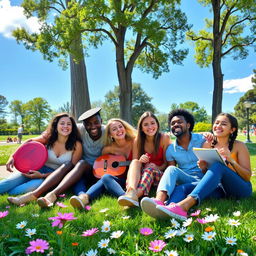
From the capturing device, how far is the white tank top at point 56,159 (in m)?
3.87

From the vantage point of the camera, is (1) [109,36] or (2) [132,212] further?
(1) [109,36]

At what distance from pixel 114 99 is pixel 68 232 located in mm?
47462

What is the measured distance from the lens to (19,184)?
3.82 meters

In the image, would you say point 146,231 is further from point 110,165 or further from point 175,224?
point 110,165

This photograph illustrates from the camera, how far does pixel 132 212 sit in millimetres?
2658

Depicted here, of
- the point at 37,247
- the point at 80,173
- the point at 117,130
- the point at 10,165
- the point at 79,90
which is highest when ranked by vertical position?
the point at 79,90

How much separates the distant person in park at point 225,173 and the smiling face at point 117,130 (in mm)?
1358

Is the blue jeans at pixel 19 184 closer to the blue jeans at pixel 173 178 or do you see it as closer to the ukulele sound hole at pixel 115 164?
the ukulele sound hole at pixel 115 164

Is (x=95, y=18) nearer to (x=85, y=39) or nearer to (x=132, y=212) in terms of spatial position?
(x=85, y=39)

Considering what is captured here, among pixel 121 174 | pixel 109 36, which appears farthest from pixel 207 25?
pixel 121 174

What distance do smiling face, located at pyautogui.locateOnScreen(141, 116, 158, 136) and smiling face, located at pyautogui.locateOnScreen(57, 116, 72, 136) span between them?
1.31m

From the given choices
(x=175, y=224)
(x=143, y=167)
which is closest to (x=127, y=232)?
(x=175, y=224)

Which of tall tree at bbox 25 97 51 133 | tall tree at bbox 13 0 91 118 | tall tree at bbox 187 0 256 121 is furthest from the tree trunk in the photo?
tall tree at bbox 25 97 51 133

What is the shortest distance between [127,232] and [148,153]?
1678mm
